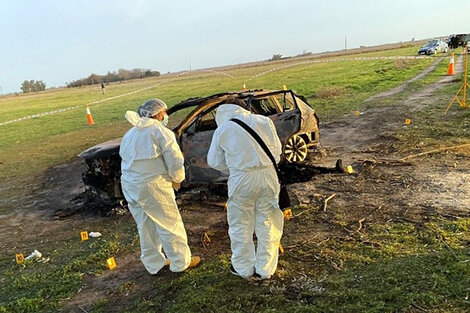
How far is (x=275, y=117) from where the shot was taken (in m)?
6.94

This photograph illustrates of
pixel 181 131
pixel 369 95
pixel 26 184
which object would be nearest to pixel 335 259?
pixel 181 131

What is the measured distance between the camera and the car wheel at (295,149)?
277 inches

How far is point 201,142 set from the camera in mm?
6285

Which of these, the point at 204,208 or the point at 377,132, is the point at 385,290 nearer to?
the point at 204,208

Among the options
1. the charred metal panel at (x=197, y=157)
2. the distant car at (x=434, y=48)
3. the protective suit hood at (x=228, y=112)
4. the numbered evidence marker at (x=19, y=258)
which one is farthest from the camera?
the distant car at (x=434, y=48)

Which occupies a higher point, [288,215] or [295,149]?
[295,149]

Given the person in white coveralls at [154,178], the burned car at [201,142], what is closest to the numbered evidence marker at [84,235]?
the burned car at [201,142]

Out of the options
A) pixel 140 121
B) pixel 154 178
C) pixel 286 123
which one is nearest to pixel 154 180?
pixel 154 178

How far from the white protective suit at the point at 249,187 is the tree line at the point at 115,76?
8174 cm

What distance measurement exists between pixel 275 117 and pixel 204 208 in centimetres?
203

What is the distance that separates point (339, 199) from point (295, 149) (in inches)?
61.2

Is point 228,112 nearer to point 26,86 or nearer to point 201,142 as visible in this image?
point 201,142

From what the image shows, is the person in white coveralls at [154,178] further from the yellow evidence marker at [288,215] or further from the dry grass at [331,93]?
the dry grass at [331,93]

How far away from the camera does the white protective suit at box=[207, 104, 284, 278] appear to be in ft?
11.8
